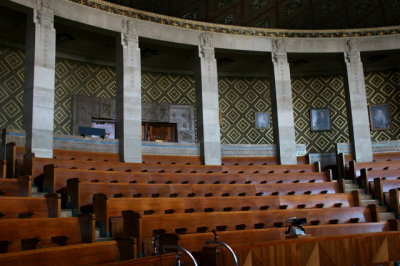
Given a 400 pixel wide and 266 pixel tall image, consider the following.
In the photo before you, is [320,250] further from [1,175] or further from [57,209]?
[1,175]

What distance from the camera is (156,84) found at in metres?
16.0

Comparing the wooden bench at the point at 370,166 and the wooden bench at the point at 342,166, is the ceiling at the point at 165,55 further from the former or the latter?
the wooden bench at the point at 370,166

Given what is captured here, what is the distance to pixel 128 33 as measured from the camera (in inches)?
500

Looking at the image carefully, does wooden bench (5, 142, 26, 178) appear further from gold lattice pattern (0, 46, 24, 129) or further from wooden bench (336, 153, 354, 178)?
wooden bench (336, 153, 354, 178)

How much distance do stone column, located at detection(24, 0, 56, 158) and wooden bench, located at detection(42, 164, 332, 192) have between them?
2.02 m

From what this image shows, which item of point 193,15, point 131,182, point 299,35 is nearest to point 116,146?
point 131,182

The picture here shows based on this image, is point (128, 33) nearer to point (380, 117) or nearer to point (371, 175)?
point (371, 175)

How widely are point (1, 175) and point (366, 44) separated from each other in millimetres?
11085

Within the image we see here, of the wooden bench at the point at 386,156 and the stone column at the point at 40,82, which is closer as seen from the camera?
the stone column at the point at 40,82

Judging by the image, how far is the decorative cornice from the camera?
12594mm

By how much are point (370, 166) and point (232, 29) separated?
5437 millimetres

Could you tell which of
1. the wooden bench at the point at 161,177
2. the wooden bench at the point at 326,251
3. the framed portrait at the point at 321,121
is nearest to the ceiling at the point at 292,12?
the framed portrait at the point at 321,121

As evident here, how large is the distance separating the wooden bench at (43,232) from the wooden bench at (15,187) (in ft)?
5.58

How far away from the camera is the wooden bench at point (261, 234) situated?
6446 millimetres
